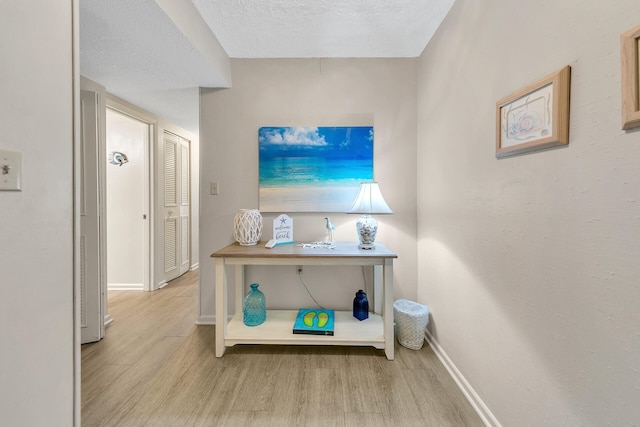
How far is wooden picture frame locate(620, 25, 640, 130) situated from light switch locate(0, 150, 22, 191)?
1719 mm

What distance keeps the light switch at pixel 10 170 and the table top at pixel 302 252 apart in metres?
1.06

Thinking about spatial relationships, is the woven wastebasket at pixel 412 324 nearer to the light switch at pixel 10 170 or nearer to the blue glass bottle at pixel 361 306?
the blue glass bottle at pixel 361 306

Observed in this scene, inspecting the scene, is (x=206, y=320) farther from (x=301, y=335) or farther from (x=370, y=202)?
(x=370, y=202)

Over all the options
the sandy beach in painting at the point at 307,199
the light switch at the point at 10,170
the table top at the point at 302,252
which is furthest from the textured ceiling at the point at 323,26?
the table top at the point at 302,252

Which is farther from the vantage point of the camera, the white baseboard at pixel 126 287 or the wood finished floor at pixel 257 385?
the white baseboard at pixel 126 287

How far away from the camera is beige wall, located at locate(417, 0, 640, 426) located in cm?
75

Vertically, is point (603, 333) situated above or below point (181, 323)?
above

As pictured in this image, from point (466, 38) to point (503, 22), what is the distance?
13.4 inches

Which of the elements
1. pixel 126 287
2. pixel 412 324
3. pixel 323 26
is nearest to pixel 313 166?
pixel 323 26

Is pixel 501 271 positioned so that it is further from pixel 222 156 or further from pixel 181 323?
pixel 181 323

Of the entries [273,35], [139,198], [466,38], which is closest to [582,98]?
[466,38]

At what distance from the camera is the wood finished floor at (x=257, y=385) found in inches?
53.4

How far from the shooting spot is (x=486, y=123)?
1338mm

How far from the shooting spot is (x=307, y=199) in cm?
226
